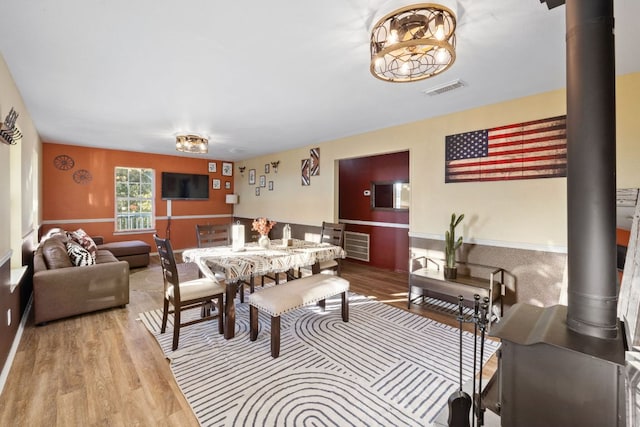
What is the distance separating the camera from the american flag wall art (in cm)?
281

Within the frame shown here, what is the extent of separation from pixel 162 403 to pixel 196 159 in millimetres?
6300

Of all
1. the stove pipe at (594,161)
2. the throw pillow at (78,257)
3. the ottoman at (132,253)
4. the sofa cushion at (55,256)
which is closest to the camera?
the stove pipe at (594,161)

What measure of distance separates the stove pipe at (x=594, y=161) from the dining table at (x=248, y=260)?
221 cm

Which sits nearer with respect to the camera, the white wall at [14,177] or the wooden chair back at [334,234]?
the white wall at [14,177]

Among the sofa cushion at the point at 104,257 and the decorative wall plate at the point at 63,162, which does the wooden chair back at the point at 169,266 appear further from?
the decorative wall plate at the point at 63,162

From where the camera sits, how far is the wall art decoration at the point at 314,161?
211 inches

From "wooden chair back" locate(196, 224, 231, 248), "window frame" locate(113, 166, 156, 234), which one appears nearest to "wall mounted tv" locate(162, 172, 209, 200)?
"window frame" locate(113, 166, 156, 234)

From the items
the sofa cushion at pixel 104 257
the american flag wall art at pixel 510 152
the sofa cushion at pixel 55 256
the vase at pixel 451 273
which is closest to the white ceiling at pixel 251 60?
the american flag wall art at pixel 510 152

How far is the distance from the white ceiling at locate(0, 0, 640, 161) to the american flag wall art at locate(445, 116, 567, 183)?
1.19 ft

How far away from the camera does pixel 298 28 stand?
1.83 meters

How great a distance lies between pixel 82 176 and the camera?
5738 millimetres

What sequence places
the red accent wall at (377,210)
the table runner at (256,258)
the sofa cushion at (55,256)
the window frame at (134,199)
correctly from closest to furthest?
the table runner at (256,258), the sofa cushion at (55,256), the red accent wall at (377,210), the window frame at (134,199)

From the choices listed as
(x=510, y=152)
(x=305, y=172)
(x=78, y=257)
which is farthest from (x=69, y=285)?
(x=510, y=152)

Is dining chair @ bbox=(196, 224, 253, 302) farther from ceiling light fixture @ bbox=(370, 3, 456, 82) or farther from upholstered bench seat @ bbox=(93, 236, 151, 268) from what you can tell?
ceiling light fixture @ bbox=(370, 3, 456, 82)
